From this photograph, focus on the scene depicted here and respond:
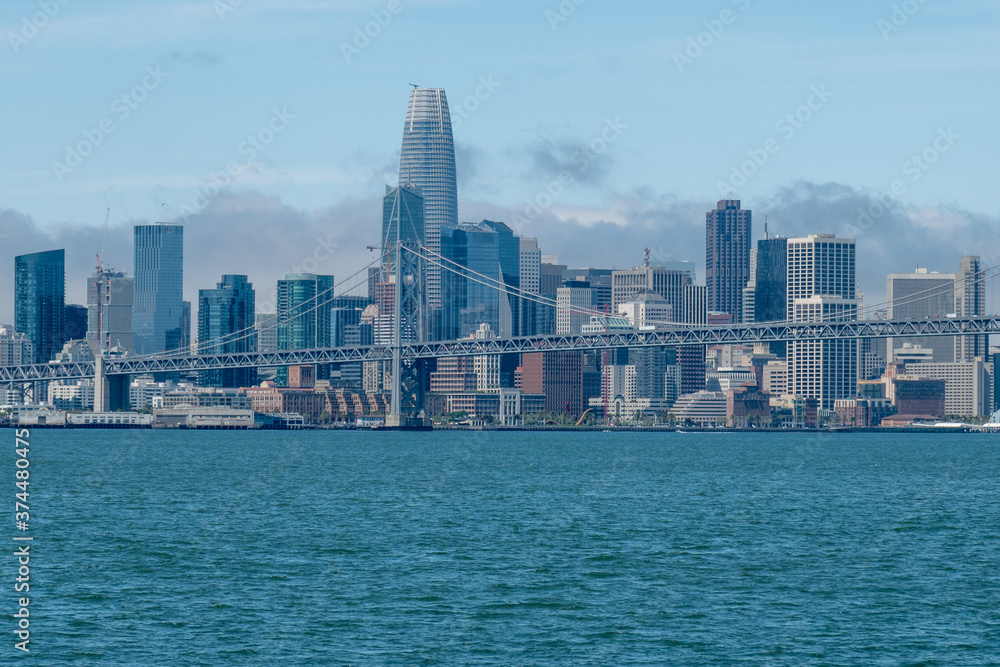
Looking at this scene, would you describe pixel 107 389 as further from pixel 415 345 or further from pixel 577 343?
pixel 577 343

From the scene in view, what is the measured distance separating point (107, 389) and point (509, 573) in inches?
4334

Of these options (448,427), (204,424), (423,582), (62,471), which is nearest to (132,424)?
(204,424)

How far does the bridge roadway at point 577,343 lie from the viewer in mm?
103312

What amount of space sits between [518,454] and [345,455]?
31.0ft

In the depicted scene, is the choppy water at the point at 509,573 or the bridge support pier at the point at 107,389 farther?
the bridge support pier at the point at 107,389

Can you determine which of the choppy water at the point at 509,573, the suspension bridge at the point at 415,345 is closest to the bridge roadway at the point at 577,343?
the suspension bridge at the point at 415,345

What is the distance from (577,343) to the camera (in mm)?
Result: 115125

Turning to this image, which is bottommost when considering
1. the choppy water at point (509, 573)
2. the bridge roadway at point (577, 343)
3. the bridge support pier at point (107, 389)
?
the choppy water at point (509, 573)

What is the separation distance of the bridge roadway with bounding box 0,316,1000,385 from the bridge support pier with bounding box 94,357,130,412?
722mm

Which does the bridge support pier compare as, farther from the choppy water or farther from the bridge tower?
the choppy water

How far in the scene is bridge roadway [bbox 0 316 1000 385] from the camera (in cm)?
10331

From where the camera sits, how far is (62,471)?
5700cm

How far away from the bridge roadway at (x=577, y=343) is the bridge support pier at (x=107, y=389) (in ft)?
2.37

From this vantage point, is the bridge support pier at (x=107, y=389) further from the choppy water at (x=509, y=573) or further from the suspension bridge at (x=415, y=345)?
the choppy water at (x=509, y=573)
